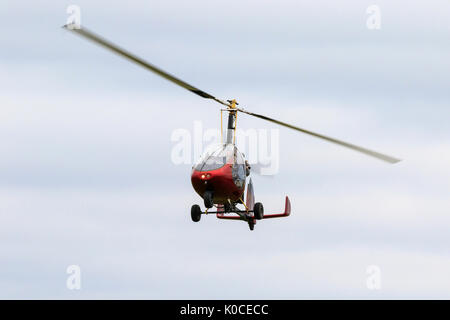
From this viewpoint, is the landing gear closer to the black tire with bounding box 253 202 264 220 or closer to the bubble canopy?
the black tire with bounding box 253 202 264 220

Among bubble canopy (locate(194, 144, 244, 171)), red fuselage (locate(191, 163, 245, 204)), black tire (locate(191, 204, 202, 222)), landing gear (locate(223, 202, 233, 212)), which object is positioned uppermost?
bubble canopy (locate(194, 144, 244, 171))

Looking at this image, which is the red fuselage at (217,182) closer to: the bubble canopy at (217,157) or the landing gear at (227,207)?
the bubble canopy at (217,157)

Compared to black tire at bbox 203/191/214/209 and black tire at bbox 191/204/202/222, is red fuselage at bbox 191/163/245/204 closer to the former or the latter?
black tire at bbox 203/191/214/209

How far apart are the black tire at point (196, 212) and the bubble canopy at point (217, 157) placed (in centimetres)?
222

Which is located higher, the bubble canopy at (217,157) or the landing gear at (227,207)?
the bubble canopy at (217,157)

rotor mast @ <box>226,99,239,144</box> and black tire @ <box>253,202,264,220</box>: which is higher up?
rotor mast @ <box>226,99,239,144</box>

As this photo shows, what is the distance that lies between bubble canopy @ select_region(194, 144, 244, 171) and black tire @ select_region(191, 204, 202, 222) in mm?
2219

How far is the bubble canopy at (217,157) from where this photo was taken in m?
52.0

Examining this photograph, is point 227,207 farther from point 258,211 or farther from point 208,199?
point 208,199

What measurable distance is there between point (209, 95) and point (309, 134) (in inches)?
233

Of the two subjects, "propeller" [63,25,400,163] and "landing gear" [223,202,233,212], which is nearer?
"propeller" [63,25,400,163]

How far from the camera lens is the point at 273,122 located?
174 feet

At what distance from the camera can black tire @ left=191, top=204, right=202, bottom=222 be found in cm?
5288

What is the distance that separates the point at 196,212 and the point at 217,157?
3010mm
